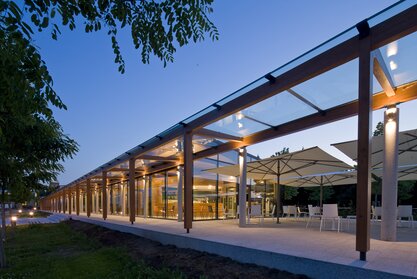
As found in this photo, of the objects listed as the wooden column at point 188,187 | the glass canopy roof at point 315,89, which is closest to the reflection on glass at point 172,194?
the glass canopy roof at point 315,89

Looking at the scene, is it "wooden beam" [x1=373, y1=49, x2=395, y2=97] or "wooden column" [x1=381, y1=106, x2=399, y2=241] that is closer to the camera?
"wooden beam" [x1=373, y1=49, x2=395, y2=97]

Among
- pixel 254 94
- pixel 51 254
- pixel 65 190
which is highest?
pixel 254 94

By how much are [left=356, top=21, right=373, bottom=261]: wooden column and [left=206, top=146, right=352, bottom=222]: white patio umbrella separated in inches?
223

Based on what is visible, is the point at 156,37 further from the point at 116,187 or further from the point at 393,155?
the point at 116,187

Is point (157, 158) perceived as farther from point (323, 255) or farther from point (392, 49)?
point (392, 49)

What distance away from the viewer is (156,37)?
11.7 feet

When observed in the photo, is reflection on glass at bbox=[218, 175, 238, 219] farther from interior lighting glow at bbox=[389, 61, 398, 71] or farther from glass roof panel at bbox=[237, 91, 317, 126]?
interior lighting glow at bbox=[389, 61, 398, 71]

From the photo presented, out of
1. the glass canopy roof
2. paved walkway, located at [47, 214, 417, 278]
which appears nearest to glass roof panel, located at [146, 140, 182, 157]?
the glass canopy roof

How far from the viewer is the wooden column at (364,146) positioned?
476 centimetres

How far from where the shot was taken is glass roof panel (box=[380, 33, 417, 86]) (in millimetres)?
5742

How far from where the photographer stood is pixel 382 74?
247 inches

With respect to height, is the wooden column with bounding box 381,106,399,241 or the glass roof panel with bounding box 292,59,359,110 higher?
the glass roof panel with bounding box 292,59,359,110

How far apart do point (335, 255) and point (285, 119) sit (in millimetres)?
4917

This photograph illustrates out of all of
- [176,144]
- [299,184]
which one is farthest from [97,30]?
[299,184]
